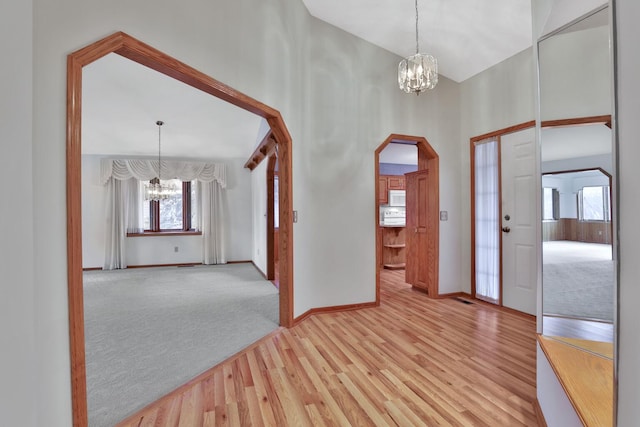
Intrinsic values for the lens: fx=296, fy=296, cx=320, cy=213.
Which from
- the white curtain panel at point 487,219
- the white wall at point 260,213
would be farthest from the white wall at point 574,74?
the white wall at point 260,213

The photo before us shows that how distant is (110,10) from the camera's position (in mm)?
1444

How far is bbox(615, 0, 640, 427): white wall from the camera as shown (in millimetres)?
805

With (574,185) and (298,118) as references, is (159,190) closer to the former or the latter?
(298,118)

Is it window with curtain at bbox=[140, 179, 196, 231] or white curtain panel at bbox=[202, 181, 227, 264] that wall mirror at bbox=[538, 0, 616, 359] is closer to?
white curtain panel at bbox=[202, 181, 227, 264]

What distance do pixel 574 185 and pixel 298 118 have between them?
2.51 meters

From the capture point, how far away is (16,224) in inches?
35.5

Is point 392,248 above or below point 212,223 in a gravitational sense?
below

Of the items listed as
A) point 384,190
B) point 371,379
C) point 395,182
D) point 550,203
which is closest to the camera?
point 550,203

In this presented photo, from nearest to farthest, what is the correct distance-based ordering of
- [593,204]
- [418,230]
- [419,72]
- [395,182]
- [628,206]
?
1. [628,206]
2. [593,204]
3. [419,72]
4. [418,230]
5. [395,182]

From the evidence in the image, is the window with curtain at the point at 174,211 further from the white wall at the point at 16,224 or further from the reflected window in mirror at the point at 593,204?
the reflected window in mirror at the point at 593,204

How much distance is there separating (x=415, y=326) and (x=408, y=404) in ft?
4.57

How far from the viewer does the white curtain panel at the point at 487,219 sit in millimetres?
3816

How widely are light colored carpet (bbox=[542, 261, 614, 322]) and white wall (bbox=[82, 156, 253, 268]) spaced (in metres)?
6.78

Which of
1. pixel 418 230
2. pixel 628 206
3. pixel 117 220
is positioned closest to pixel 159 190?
pixel 117 220
